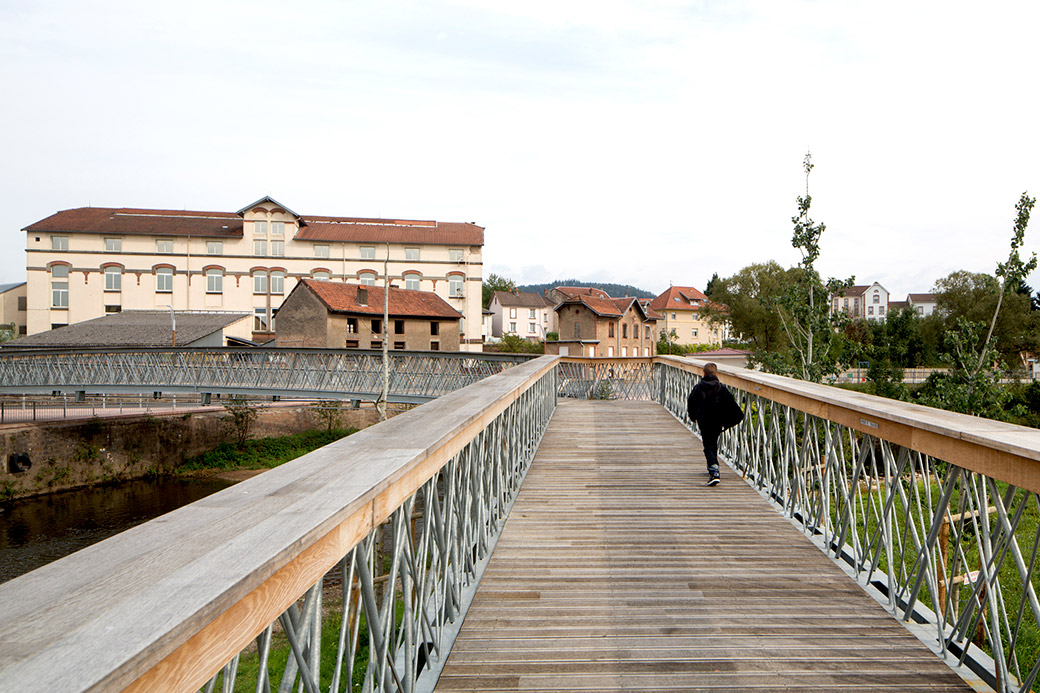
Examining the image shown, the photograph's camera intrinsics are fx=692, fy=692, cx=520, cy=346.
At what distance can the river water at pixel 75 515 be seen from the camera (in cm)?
2116

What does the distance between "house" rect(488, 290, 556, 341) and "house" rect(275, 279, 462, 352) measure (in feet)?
134

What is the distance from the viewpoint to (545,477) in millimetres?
7578

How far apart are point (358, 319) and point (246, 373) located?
1716cm

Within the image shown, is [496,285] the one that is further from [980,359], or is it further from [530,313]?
[980,359]

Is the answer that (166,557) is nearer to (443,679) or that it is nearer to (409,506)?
(409,506)

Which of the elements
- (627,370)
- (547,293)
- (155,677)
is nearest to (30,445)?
(627,370)

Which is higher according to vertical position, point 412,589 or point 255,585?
point 255,585

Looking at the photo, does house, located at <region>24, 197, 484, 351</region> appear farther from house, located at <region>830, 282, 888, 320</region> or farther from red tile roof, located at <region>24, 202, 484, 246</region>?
house, located at <region>830, 282, 888, 320</region>

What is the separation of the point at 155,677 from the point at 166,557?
1.12 ft

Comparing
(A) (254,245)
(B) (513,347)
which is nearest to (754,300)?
(B) (513,347)

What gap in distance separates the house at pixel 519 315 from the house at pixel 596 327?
98.3 feet

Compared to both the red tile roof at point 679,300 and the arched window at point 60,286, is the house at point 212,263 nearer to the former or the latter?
the arched window at point 60,286

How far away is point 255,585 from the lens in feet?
4.45

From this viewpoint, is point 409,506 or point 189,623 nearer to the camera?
point 189,623
